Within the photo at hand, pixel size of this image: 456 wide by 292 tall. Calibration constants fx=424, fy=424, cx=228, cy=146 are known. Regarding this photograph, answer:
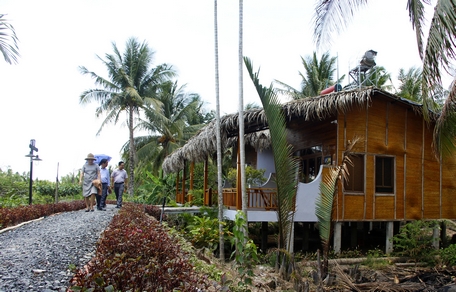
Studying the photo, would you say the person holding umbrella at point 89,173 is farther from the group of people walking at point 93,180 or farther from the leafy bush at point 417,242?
the leafy bush at point 417,242

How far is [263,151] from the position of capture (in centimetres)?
1583

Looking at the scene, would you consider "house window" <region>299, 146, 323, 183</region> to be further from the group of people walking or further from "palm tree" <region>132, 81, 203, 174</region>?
"palm tree" <region>132, 81, 203, 174</region>

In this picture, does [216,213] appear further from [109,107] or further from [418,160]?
[109,107]

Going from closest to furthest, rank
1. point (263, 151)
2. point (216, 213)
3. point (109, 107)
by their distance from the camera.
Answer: point (216, 213) → point (263, 151) → point (109, 107)

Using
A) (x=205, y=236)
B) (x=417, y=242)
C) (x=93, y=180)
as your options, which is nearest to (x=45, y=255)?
(x=93, y=180)

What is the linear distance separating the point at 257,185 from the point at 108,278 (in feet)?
35.3

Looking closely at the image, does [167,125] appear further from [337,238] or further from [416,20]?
[416,20]

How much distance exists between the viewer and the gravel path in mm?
4078

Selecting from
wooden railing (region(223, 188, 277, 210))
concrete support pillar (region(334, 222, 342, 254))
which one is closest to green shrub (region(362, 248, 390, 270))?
concrete support pillar (region(334, 222, 342, 254))

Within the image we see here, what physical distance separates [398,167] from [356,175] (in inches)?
54.3

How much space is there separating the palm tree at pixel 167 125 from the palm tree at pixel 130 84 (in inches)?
36.7

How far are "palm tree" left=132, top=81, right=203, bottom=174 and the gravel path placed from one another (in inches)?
778

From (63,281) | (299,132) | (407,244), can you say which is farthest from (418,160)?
(63,281)

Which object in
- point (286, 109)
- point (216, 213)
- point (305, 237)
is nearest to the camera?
point (286, 109)
